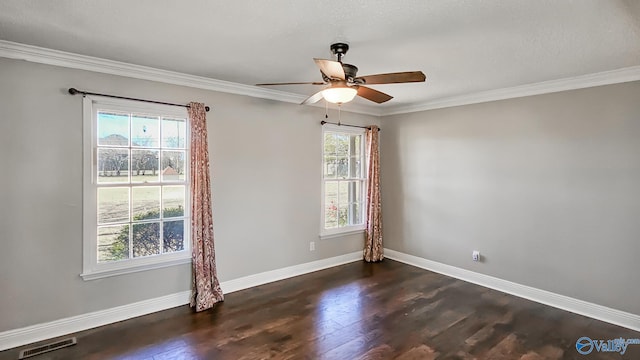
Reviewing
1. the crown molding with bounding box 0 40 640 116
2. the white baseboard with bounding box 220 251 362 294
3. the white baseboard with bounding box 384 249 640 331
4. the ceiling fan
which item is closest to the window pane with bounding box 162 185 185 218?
the white baseboard with bounding box 220 251 362 294

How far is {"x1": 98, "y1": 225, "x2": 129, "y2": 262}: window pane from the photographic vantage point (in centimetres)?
327

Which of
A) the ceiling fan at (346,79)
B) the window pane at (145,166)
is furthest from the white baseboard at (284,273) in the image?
the ceiling fan at (346,79)

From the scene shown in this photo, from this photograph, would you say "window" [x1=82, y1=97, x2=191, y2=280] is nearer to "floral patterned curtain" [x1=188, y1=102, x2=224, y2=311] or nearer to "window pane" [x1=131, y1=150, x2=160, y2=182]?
"window pane" [x1=131, y1=150, x2=160, y2=182]

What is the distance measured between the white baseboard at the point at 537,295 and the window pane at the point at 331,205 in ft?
4.41

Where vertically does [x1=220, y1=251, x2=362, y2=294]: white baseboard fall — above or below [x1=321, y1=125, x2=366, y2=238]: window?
below

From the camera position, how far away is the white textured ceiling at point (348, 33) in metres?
2.10

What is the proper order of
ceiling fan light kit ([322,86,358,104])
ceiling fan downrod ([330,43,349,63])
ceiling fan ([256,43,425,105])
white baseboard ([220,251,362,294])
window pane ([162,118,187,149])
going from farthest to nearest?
white baseboard ([220,251,362,294])
window pane ([162,118,187,149])
ceiling fan downrod ([330,43,349,63])
ceiling fan light kit ([322,86,358,104])
ceiling fan ([256,43,425,105])

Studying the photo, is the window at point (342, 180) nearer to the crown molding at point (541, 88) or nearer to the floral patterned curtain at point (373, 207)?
the floral patterned curtain at point (373, 207)

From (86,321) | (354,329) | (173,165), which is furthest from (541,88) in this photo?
(86,321)

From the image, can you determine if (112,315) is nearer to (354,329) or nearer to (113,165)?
(113,165)

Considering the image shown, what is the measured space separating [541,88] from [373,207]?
278cm

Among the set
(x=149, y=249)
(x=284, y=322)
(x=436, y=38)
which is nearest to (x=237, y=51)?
(x=436, y=38)

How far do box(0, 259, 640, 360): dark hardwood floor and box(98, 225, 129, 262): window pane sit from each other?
2.16 feet

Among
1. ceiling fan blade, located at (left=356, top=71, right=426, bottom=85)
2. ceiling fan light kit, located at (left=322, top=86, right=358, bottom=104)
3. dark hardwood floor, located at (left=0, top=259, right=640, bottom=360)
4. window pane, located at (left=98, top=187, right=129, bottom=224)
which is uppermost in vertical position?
ceiling fan blade, located at (left=356, top=71, right=426, bottom=85)
